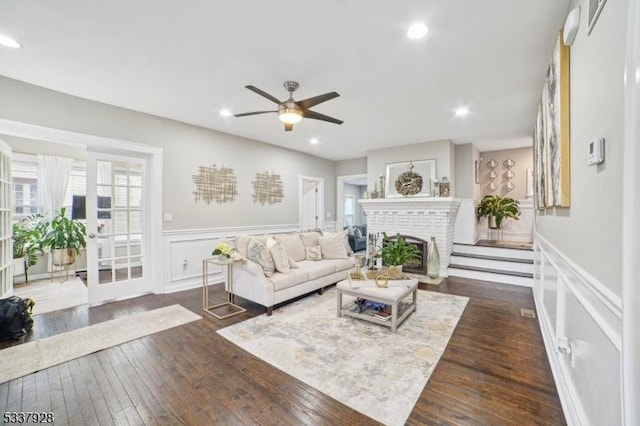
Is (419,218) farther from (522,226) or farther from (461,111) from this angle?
(522,226)

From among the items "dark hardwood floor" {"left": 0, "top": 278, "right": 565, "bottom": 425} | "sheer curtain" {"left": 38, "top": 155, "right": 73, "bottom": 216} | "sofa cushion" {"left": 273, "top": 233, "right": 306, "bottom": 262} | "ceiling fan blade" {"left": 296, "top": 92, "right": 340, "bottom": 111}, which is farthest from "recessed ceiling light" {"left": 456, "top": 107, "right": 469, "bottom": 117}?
"sheer curtain" {"left": 38, "top": 155, "right": 73, "bottom": 216}

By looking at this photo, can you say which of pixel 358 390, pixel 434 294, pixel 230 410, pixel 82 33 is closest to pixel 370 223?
pixel 434 294

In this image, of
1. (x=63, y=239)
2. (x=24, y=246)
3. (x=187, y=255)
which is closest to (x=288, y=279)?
(x=187, y=255)

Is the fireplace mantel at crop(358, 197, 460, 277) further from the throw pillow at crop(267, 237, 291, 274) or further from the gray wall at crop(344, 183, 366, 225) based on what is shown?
the gray wall at crop(344, 183, 366, 225)

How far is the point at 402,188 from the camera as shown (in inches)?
232

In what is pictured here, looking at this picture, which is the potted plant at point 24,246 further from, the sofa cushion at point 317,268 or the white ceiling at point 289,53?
the sofa cushion at point 317,268

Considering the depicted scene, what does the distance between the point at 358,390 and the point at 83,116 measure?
447 cm

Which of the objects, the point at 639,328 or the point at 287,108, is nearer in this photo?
the point at 639,328

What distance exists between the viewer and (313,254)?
15.0ft

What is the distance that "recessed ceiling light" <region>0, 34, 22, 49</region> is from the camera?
2.32 meters

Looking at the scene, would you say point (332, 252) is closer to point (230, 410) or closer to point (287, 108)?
point (287, 108)

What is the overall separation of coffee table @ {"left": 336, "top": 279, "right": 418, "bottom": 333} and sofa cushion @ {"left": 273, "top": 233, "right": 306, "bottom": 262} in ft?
4.03

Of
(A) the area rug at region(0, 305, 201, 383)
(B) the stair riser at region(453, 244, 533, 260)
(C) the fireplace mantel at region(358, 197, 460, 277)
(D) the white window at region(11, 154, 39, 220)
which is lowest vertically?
(A) the area rug at region(0, 305, 201, 383)

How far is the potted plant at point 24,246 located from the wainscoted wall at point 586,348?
707cm
